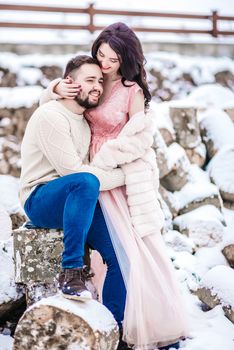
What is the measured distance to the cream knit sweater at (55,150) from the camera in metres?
2.79

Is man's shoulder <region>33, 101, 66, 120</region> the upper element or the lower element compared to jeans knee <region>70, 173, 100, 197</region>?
upper

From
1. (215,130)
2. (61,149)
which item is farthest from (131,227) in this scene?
(215,130)

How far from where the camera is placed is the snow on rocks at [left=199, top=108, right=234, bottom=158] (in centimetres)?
668

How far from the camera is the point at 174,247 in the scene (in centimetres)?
486

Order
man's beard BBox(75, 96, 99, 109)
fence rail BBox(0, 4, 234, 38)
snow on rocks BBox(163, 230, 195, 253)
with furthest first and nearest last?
fence rail BBox(0, 4, 234, 38), snow on rocks BBox(163, 230, 195, 253), man's beard BBox(75, 96, 99, 109)

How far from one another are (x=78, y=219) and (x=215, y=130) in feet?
15.0

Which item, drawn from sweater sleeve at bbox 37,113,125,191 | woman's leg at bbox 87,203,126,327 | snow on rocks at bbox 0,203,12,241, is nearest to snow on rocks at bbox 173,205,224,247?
snow on rocks at bbox 0,203,12,241

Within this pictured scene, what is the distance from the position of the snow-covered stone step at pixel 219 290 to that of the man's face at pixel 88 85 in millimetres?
1453

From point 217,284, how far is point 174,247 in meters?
1.44

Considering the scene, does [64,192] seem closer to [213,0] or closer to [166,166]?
[166,166]

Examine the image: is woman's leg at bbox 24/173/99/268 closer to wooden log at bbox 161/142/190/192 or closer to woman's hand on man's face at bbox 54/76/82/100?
woman's hand on man's face at bbox 54/76/82/100

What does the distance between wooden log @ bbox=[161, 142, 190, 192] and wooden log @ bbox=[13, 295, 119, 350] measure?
3.68m

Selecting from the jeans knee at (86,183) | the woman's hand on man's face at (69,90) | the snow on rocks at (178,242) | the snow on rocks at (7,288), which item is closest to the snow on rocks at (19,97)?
the snow on rocks at (178,242)

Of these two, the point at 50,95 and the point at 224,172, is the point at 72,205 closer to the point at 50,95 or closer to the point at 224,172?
the point at 50,95
